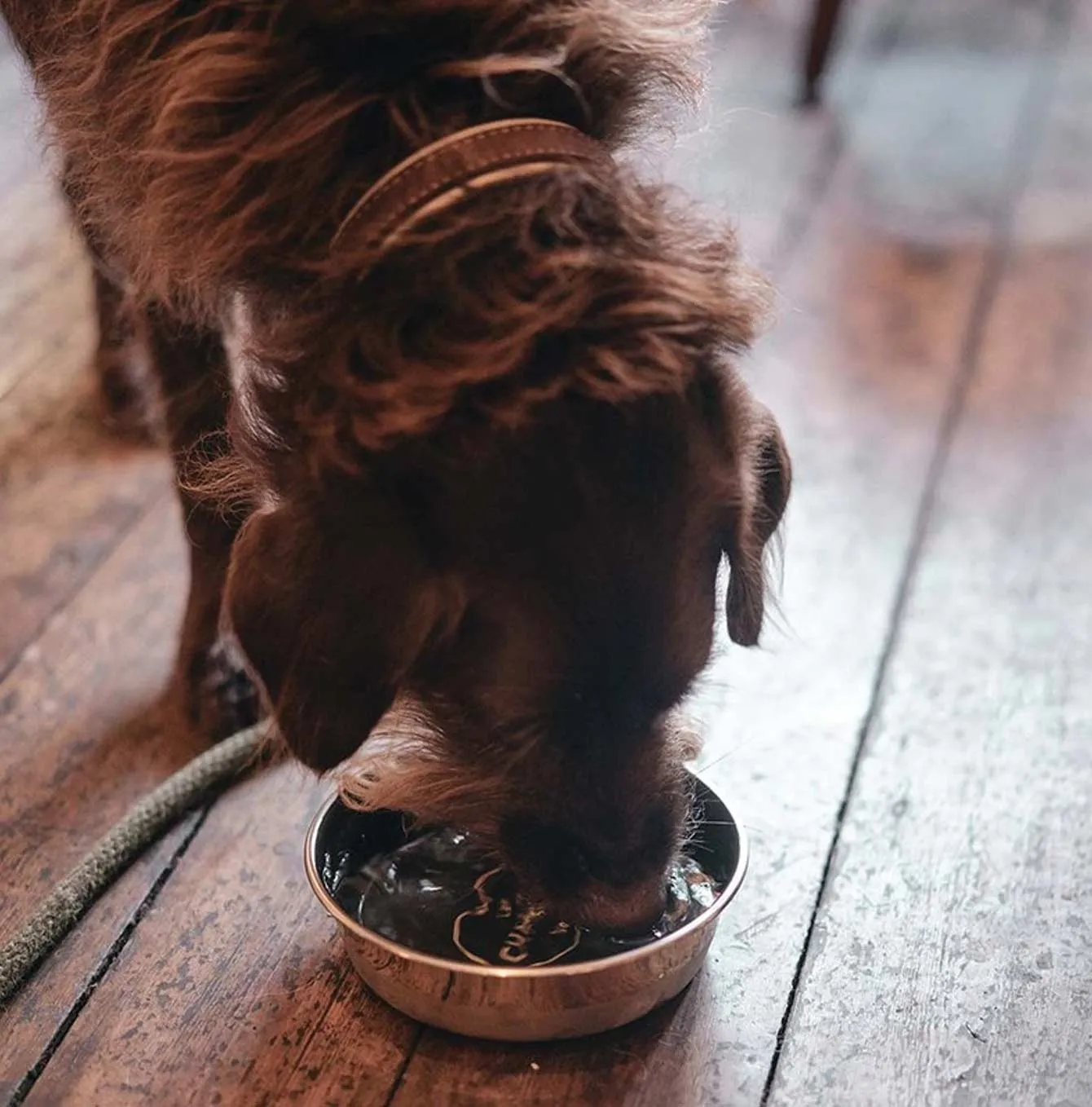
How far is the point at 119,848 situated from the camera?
165 centimetres

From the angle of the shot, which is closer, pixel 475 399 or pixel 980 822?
pixel 475 399

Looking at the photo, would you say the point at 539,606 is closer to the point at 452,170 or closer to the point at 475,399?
the point at 475,399

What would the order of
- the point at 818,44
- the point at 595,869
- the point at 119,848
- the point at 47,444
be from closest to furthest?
the point at 595,869 → the point at 119,848 → the point at 47,444 → the point at 818,44

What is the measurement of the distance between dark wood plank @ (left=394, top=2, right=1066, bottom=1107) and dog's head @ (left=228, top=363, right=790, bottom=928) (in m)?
0.17

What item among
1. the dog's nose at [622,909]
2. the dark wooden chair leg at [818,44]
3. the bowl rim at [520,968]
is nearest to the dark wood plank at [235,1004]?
the bowl rim at [520,968]

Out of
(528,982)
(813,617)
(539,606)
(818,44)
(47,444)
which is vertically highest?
(539,606)

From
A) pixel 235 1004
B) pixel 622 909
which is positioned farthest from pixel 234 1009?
pixel 622 909

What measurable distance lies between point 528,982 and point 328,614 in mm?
384

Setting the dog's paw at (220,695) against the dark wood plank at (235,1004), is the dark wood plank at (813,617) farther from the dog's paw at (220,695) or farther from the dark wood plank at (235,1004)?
the dog's paw at (220,695)

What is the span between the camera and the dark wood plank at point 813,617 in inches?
57.0

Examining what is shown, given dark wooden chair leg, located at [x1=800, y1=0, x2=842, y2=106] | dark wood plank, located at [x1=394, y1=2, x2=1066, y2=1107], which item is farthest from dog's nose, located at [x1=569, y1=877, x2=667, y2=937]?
dark wooden chair leg, located at [x1=800, y1=0, x2=842, y2=106]

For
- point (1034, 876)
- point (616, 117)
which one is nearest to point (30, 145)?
point (616, 117)

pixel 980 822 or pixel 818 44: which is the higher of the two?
pixel 980 822

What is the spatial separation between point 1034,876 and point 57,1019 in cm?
99
